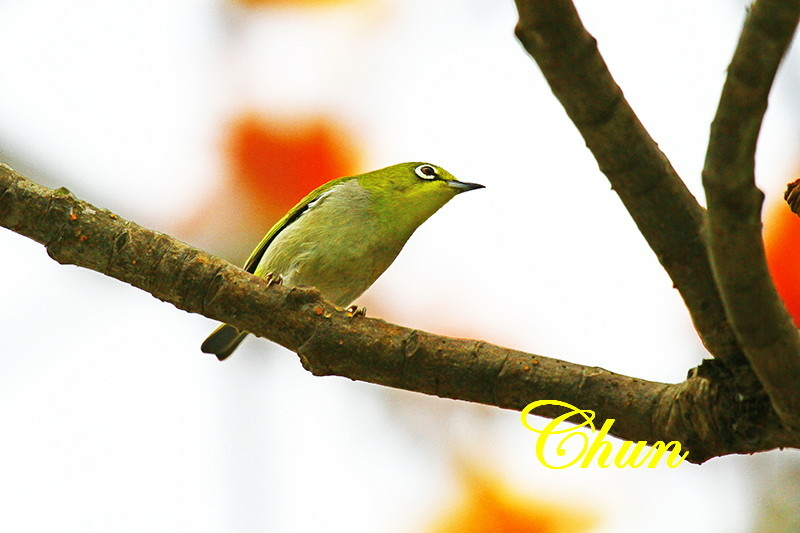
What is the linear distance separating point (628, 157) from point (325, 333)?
A: 1.41 m

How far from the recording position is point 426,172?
18.9 ft

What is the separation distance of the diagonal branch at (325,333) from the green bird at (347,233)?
69.2 inches

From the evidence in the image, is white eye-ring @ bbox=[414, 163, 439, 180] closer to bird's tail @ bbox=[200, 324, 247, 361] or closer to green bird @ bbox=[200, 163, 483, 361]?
green bird @ bbox=[200, 163, 483, 361]

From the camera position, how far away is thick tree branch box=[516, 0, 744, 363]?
6.41 ft

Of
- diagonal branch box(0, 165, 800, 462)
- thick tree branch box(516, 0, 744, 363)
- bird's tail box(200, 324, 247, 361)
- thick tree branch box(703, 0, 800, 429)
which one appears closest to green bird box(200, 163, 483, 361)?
bird's tail box(200, 324, 247, 361)

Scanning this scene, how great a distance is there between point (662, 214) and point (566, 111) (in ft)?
1.26

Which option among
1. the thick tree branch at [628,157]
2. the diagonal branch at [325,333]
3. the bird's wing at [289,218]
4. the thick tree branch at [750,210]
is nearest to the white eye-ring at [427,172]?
the bird's wing at [289,218]

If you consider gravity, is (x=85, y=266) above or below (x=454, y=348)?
above

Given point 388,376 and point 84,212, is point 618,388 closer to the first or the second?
point 388,376

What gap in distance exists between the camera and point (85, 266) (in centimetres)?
328

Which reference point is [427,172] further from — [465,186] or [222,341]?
[222,341]

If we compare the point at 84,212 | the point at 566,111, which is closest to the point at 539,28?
the point at 566,111

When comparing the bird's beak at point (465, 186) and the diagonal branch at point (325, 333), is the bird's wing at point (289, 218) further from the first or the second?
the diagonal branch at point (325, 333)

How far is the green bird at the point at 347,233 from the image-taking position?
17.1 ft
